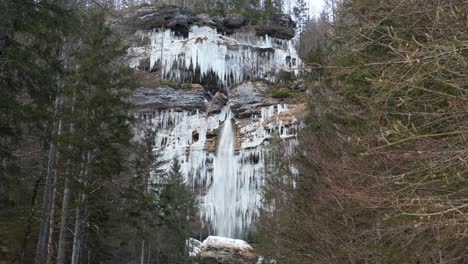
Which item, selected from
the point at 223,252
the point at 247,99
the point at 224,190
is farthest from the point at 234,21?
the point at 223,252

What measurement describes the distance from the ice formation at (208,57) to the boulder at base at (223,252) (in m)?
17.2

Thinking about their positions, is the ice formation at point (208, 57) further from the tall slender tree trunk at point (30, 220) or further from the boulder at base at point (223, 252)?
the tall slender tree trunk at point (30, 220)

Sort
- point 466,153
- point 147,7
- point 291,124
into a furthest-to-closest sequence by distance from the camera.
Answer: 1. point 147,7
2. point 291,124
3. point 466,153

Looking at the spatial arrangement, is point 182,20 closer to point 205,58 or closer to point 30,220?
point 205,58

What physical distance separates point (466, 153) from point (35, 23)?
7.48 m

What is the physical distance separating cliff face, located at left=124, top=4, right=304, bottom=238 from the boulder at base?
577 cm

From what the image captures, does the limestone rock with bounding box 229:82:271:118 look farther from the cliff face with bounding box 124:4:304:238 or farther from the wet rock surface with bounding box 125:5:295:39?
the wet rock surface with bounding box 125:5:295:39

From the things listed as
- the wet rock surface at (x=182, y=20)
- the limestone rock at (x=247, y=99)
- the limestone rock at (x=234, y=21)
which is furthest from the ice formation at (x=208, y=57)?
the limestone rock at (x=247, y=99)

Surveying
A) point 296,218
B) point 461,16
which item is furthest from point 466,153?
point 296,218

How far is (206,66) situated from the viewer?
4047 cm

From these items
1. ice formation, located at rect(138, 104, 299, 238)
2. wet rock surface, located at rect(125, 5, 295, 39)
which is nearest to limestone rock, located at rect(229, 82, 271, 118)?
ice formation, located at rect(138, 104, 299, 238)

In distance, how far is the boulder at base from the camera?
26.6m

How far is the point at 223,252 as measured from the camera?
88.2 feet

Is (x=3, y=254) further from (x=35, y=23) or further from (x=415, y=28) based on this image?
(x=415, y=28)
